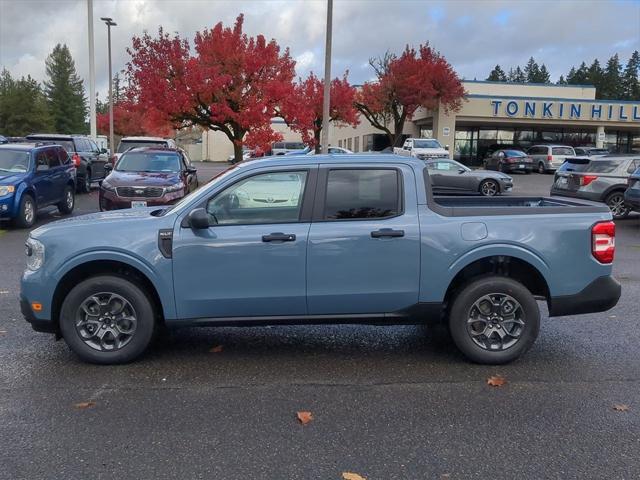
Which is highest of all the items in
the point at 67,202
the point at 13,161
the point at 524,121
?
the point at 524,121

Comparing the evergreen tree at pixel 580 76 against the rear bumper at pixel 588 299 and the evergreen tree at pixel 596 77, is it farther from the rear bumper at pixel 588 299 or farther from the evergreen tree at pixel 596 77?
the rear bumper at pixel 588 299

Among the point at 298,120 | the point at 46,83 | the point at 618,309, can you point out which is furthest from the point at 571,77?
the point at 618,309

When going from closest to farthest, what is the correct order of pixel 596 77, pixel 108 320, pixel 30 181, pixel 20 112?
pixel 108 320 → pixel 30 181 → pixel 20 112 → pixel 596 77

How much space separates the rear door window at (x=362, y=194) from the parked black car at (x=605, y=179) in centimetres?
1207

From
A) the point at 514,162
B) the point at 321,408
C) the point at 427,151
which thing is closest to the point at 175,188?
the point at 321,408

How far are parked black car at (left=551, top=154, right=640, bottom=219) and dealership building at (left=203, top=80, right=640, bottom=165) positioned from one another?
25433 mm

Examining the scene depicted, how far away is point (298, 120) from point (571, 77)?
331 ft

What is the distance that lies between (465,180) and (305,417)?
19496 mm

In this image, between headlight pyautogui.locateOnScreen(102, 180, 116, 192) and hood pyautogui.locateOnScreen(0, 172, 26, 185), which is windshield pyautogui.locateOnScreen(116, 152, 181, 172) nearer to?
headlight pyautogui.locateOnScreen(102, 180, 116, 192)

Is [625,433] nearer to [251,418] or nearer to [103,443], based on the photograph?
[251,418]

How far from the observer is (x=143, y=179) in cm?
1311

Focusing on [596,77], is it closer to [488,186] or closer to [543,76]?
[543,76]

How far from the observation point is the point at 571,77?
10912 centimetres

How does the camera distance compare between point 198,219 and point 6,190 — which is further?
point 6,190
